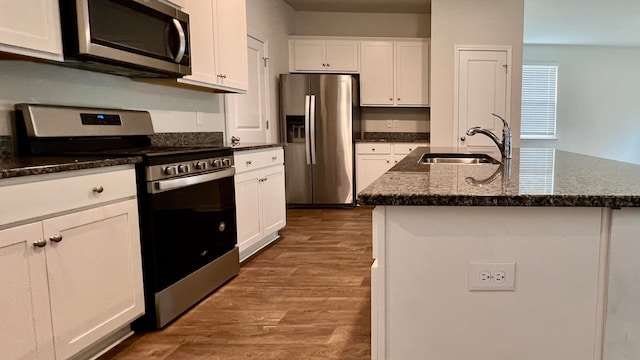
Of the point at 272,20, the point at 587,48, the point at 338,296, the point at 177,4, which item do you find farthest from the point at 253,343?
the point at 587,48

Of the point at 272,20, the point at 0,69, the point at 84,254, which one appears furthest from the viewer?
the point at 272,20

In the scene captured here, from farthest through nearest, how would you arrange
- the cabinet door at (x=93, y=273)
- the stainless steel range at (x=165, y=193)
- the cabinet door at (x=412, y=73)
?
the cabinet door at (x=412, y=73), the stainless steel range at (x=165, y=193), the cabinet door at (x=93, y=273)

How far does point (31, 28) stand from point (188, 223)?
1.14 metres

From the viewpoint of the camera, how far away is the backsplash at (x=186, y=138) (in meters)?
3.02

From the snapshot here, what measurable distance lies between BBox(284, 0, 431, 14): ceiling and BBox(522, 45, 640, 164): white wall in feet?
11.6

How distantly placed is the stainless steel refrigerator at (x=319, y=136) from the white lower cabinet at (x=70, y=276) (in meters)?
3.54

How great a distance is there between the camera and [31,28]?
5.85 feet

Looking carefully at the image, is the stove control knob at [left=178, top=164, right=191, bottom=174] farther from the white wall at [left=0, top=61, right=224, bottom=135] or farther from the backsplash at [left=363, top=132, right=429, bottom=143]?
the backsplash at [left=363, top=132, right=429, bottom=143]

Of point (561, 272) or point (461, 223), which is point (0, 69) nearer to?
point (461, 223)

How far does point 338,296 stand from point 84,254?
4.69ft

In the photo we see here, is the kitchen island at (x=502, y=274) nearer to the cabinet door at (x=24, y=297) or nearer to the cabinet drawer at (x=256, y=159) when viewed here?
the cabinet door at (x=24, y=297)

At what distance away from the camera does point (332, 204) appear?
220 inches

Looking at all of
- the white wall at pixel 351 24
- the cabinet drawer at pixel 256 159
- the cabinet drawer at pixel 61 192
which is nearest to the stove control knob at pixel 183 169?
the cabinet drawer at pixel 61 192

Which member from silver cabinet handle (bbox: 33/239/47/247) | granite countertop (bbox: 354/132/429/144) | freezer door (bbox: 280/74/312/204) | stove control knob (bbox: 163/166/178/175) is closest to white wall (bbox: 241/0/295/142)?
freezer door (bbox: 280/74/312/204)
